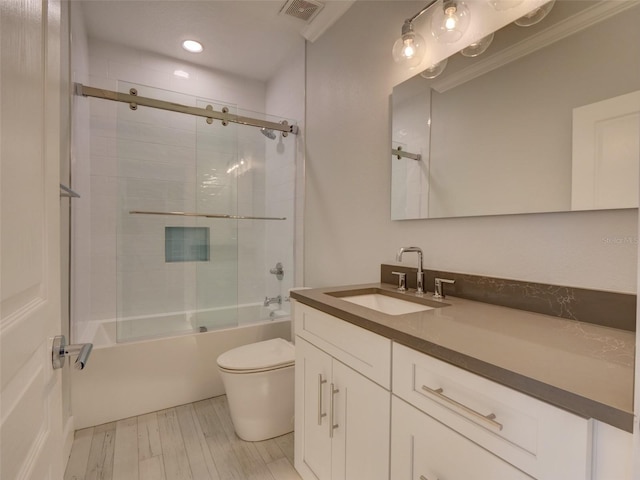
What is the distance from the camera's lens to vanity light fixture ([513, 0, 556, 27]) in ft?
3.48

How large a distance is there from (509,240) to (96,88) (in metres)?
2.76

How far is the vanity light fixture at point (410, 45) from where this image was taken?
58.5 inches

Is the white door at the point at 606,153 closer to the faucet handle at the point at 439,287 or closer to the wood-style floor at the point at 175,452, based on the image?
the faucet handle at the point at 439,287

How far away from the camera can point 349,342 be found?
108cm

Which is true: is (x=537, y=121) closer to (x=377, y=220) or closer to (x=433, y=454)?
(x=377, y=220)

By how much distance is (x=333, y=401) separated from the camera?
1.16 m

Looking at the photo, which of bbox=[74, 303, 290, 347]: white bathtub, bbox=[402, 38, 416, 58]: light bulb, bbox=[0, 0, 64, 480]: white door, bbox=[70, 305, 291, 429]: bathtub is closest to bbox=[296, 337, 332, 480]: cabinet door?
bbox=[0, 0, 64, 480]: white door

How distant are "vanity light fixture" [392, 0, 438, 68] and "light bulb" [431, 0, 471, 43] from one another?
0.27ft

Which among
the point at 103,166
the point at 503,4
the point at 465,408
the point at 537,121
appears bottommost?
the point at 465,408

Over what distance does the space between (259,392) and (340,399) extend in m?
0.76

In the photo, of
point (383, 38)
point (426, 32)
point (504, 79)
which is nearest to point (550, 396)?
point (504, 79)

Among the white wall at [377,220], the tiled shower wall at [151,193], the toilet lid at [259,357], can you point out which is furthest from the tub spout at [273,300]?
the toilet lid at [259,357]

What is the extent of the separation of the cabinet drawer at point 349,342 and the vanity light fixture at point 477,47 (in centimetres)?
122

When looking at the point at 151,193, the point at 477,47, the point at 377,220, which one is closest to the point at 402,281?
the point at 377,220
